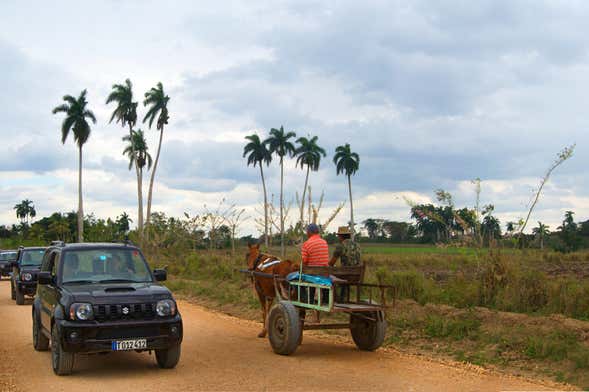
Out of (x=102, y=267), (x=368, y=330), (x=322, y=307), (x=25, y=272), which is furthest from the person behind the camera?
(x=25, y=272)

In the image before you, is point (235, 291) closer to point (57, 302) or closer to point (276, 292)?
point (276, 292)

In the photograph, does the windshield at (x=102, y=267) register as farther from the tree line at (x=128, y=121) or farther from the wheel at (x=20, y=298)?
the tree line at (x=128, y=121)

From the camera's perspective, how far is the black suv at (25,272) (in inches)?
789

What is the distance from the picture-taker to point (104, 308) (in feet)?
29.6

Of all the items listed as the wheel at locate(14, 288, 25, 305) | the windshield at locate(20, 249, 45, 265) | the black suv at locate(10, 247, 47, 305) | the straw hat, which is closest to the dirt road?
the straw hat

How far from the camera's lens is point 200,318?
659 inches

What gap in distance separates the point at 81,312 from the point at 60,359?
755mm

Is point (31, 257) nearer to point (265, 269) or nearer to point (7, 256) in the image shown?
point (265, 269)

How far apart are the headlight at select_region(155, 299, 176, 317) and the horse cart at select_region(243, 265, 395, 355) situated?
2.20 m

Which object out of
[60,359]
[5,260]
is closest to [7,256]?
[5,260]

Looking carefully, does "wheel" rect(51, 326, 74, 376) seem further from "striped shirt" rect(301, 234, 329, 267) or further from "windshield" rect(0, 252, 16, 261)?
"windshield" rect(0, 252, 16, 261)

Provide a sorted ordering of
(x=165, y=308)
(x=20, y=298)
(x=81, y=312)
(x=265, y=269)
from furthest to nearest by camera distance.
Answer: (x=20, y=298) < (x=265, y=269) < (x=165, y=308) < (x=81, y=312)

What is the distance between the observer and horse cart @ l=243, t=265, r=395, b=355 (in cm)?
1075

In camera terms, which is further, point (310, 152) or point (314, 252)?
point (310, 152)
